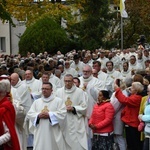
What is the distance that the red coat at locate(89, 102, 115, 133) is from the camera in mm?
11336

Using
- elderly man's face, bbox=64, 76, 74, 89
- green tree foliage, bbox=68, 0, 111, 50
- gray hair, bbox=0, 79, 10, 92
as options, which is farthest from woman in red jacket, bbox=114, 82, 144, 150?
green tree foliage, bbox=68, 0, 111, 50

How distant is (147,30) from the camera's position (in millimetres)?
49906

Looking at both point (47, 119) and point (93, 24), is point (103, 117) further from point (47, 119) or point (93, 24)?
point (93, 24)

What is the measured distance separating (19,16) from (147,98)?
23.4 meters

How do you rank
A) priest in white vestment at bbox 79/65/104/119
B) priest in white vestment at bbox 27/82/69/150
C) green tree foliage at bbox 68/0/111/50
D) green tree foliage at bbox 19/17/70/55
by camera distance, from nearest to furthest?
priest in white vestment at bbox 27/82/69/150
priest in white vestment at bbox 79/65/104/119
green tree foliage at bbox 19/17/70/55
green tree foliage at bbox 68/0/111/50

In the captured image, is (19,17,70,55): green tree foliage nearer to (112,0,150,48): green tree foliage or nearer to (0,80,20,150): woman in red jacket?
(112,0,150,48): green tree foliage

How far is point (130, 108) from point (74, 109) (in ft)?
3.75

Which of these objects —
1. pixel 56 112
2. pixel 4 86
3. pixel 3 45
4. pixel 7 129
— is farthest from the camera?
pixel 3 45

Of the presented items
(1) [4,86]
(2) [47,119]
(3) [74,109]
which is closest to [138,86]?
(3) [74,109]

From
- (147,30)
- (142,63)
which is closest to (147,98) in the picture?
(142,63)

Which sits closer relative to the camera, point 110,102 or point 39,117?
point 39,117

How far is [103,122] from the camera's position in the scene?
1133cm

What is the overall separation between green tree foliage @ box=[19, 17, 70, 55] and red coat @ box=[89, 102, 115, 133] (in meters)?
18.4

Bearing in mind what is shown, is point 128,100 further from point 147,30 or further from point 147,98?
point 147,30
